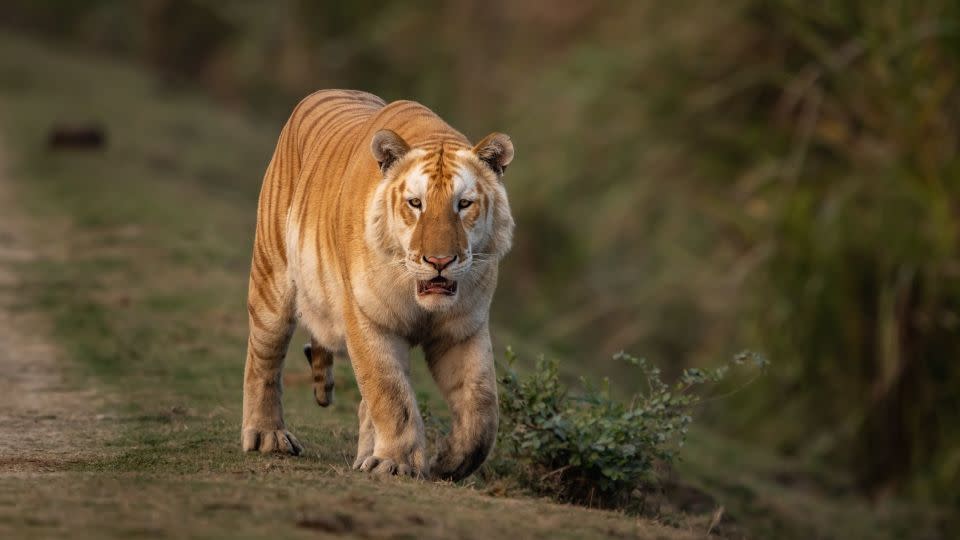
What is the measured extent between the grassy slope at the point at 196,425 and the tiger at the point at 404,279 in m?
0.21

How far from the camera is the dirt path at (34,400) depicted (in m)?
6.64

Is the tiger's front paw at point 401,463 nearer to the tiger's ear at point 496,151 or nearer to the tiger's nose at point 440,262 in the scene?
the tiger's nose at point 440,262

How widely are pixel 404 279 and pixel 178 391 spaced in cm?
312

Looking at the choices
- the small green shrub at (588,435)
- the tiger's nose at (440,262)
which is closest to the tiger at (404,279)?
the tiger's nose at (440,262)

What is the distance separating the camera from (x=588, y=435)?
7.06m

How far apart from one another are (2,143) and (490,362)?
63.0 feet

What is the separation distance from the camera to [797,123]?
51.8 ft

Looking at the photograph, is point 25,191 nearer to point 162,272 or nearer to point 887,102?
point 162,272

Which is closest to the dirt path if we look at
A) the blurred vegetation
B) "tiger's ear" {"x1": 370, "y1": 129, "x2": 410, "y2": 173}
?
"tiger's ear" {"x1": 370, "y1": 129, "x2": 410, "y2": 173}

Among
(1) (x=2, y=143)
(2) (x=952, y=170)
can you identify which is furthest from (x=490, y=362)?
(1) (x=2, y=143)

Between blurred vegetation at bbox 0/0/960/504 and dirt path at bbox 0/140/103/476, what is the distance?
404cm

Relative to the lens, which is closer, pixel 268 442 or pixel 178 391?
pixel 268 442

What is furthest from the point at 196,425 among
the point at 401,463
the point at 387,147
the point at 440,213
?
the point at 440,213

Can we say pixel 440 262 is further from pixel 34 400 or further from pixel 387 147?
pixel 34 400
